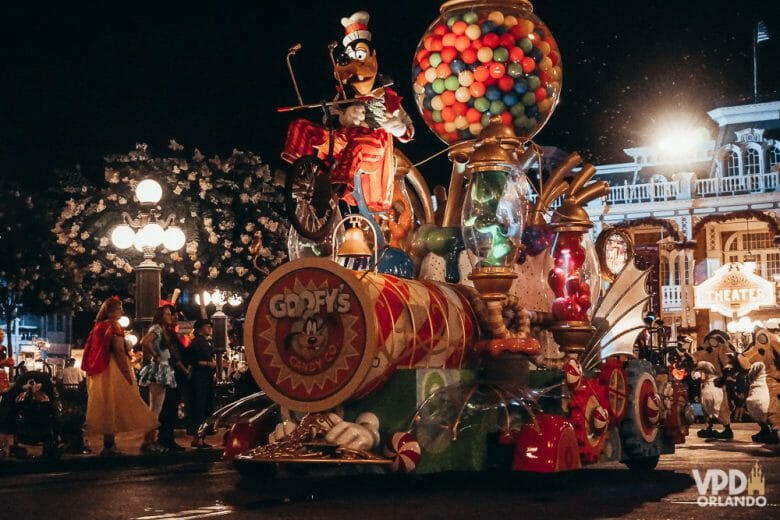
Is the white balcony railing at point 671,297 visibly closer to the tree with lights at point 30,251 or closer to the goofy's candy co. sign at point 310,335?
the tree with lights at point 30,251

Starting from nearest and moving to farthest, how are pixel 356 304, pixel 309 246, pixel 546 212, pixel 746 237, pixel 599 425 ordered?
pixel 356 304 → pixel 599 425 → pixel 309 246 → pixel 546 212 → pixel 746 237

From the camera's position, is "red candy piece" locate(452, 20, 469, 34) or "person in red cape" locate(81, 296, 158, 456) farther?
"person in red cape" locate(81, 296, 158, 456)

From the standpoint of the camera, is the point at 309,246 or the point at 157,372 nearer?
the point at 309,246

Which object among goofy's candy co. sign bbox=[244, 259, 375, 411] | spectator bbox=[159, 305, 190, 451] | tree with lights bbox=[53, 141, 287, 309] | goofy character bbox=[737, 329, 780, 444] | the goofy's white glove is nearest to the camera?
the goofy's white glove

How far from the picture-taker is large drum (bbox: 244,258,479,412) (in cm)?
895

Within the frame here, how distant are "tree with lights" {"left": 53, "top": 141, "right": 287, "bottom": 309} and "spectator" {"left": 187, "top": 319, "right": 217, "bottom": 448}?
12679mm

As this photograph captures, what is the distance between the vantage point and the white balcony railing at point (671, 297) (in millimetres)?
39375

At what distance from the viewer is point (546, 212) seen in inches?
459

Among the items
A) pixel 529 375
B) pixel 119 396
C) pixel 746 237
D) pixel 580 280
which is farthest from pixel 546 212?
pixel 746 237

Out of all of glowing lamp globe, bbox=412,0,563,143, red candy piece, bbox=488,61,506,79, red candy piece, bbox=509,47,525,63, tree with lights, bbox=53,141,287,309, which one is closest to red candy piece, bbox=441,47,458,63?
glowing lamp globe, bbox=412,0,563,143

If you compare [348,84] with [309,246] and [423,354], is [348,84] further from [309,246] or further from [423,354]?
[423,354]

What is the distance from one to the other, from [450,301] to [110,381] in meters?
4.39

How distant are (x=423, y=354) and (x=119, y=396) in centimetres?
441

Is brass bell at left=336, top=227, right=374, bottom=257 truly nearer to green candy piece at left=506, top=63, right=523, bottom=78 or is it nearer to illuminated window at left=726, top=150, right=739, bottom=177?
green candy piece at left=506, top=63, right=523, bottom=78
